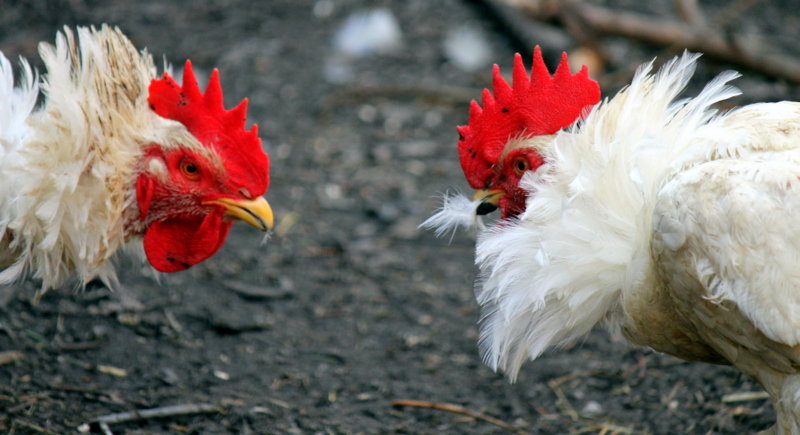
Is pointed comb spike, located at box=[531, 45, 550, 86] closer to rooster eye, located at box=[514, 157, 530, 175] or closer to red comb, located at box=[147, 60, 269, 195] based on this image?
rooster eye, located at box=[514, 157, 530, 175]

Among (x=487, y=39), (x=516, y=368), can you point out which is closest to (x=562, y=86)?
(x=516, y=368)

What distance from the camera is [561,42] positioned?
288 inches

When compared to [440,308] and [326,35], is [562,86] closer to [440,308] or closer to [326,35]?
[440,308]

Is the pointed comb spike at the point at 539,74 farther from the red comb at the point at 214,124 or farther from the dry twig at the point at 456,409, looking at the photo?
the dry twig at the point at 456,409

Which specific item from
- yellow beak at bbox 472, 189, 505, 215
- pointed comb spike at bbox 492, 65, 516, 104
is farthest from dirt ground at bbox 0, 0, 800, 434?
pointed comb spike at bbox 492, 65, 516, 104

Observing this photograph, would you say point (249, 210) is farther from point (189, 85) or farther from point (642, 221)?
point (642, 221)

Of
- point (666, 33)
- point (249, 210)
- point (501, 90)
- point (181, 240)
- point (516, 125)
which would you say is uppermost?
point (666, 33)

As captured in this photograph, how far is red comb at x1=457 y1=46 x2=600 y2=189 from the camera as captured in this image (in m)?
3.14

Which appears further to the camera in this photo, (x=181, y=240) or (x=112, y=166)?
(x=181, y=240)

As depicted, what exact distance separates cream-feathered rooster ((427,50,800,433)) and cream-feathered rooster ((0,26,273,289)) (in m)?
0.91

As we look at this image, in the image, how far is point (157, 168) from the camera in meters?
3.29

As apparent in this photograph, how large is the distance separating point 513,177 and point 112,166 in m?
1.55

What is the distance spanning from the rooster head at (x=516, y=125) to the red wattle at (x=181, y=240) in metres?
1.08

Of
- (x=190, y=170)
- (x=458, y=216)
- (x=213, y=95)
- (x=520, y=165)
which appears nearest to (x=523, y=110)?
(x=520, y=165)
